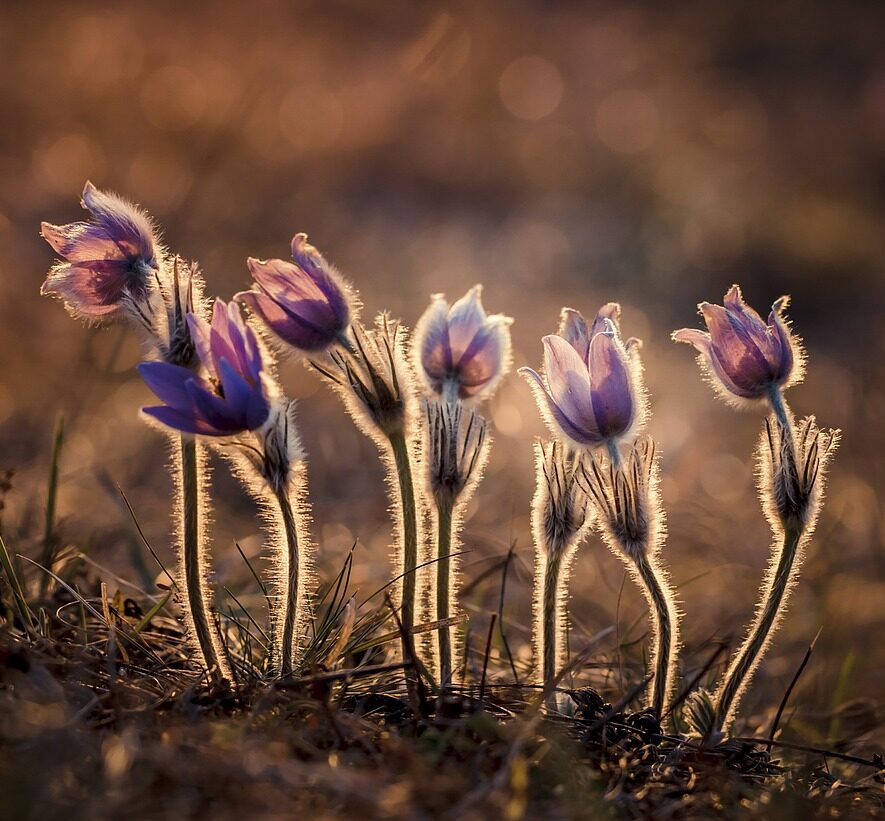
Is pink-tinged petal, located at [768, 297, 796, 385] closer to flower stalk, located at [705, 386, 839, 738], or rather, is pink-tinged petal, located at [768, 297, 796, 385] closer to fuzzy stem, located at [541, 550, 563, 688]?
flower stalk, located at [705, 386, 839, 738]

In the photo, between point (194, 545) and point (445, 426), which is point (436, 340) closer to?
point (445, 426)

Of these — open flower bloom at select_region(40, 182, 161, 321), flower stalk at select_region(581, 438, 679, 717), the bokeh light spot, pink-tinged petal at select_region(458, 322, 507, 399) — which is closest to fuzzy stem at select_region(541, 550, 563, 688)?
flower stalk at select_region(581, 438, 679, 717)

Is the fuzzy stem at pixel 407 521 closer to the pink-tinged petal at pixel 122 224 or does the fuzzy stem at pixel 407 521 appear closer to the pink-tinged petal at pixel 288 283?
the pink-tinged petal at pixel 288 283

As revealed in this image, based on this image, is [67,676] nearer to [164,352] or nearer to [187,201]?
[164,352]

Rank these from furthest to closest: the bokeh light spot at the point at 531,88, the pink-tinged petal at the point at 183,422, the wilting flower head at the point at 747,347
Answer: the bokeh light spot at the point at 531,88 < the wilting flower head at the point at 747,347 < the pink-tinged petal at the point at 183,422

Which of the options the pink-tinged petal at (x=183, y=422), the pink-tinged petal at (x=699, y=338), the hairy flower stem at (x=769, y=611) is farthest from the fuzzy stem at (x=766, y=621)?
the pink-tinged petal at (x=183, y=422)

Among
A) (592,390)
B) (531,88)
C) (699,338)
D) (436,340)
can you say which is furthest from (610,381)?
(531,88)
